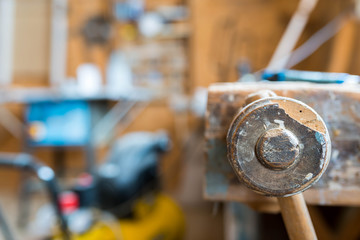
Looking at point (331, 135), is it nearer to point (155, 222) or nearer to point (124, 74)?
point (155, 222)

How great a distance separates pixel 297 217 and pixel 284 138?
98mm

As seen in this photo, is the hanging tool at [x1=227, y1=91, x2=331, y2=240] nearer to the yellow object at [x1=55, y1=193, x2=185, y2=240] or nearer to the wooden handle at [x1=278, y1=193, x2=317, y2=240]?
the wooden handle at [x1=278, y1=193, x2=317, y2=240]

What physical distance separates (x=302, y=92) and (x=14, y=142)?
3.11m

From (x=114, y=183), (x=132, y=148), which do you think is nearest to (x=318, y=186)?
(x=114, y=183)

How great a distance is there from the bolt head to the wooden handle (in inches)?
2.3

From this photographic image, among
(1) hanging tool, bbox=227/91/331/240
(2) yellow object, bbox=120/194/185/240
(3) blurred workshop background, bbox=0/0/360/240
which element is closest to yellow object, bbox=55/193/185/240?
(2) yellow object, bbox=120/194/185/240

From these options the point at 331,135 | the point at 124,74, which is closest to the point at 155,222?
the point at 331,135

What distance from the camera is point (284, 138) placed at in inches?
11.8

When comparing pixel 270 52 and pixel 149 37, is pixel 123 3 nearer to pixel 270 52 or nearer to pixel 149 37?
pixel 149 37

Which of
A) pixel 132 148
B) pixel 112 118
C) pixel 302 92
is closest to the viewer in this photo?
pixel 302 92

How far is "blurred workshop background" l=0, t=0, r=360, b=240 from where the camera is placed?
2.35m

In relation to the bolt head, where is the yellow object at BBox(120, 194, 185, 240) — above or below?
below

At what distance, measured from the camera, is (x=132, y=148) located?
5.19 ft

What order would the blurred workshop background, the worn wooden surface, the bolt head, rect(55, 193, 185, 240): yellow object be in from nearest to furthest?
the bolt head
the worn wooden surface
rect(55, 193, 185, 240): yellow object
the blurred workshop background
